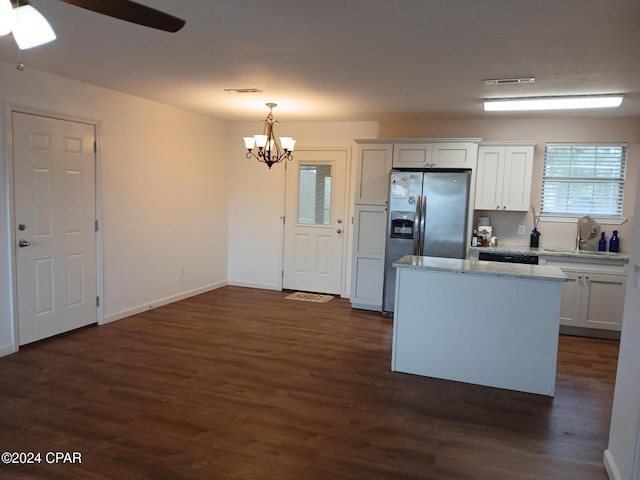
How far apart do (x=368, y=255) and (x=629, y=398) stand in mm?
3539

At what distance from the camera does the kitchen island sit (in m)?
3.25

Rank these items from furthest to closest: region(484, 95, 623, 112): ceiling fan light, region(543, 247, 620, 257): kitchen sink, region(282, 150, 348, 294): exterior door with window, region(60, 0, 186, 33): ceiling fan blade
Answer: region(282, 150, 348, 294): exterior door with window, region(543, 247, 620, 257): kitchen sink, region(484, 95, 623, 112): ceiling fan light, region(60, 0, 186, 33): ceiling fan blade

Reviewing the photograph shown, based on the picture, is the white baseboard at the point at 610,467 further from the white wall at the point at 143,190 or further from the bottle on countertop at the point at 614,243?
the white wall at the point at 143,190

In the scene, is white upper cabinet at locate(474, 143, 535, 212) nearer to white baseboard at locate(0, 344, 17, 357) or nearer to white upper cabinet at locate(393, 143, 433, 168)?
white upper cabinet at locate(393, 143, 433, 168)

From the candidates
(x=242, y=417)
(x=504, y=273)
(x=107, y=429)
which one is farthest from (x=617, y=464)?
(x=107, y=429)

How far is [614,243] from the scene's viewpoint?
500cm

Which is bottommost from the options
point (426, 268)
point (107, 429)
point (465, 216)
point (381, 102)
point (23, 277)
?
point (107, 429)

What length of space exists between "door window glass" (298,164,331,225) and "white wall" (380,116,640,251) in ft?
4.35

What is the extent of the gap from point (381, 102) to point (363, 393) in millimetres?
2945

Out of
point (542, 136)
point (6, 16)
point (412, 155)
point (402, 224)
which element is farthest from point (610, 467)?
point (542, 136)

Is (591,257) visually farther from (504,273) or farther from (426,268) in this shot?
(426,268)

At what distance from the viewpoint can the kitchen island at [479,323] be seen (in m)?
3.25

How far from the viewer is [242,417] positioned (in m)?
2.80

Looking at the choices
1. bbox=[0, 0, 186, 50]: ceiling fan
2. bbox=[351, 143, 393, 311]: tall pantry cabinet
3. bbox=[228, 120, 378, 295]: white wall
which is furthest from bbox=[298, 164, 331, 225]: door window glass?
bbox=[0, 0, 186, 50]: ceiling fan
